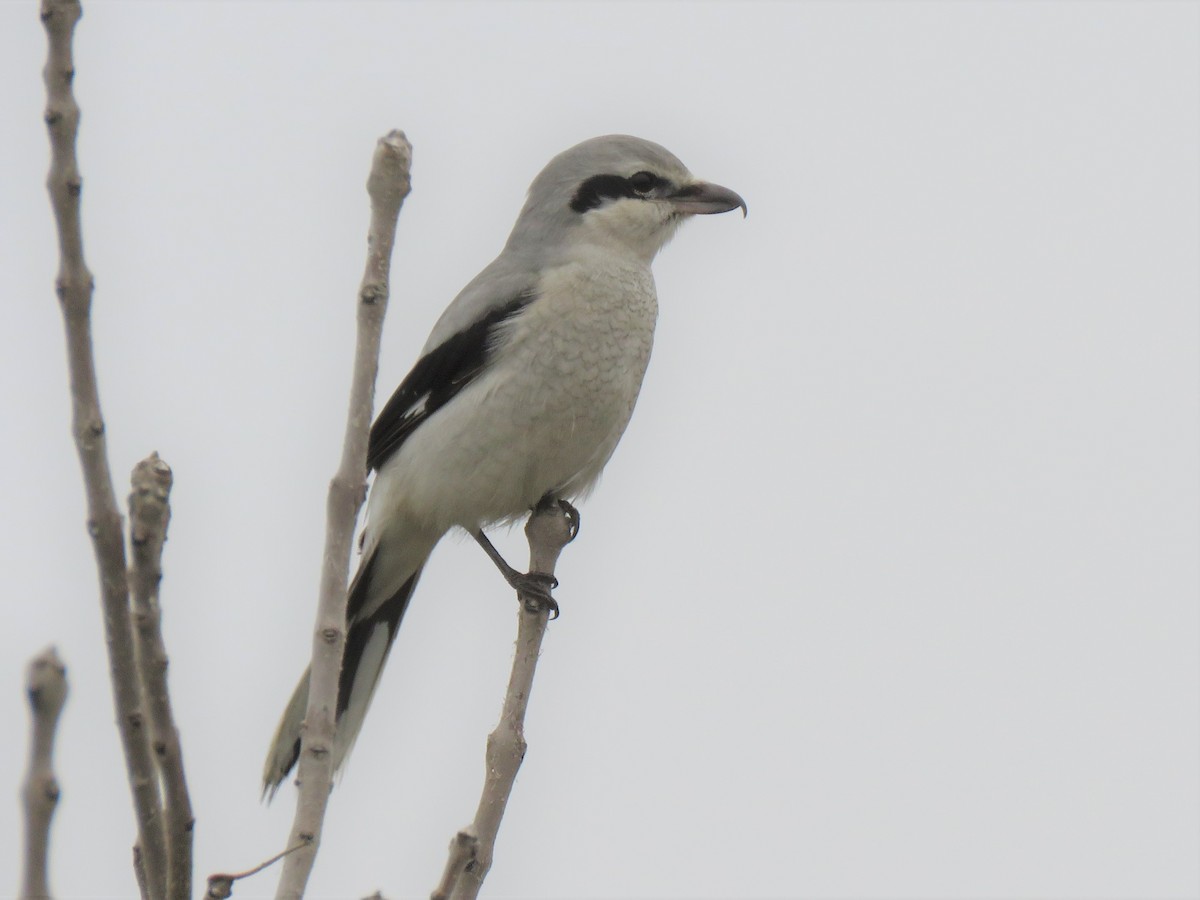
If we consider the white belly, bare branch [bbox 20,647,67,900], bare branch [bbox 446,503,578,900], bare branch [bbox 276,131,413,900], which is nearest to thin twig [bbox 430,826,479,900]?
bare branch [bbox 446,503,578,900]

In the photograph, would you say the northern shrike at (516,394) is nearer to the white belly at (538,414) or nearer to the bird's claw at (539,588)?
the white belly at (538,414)

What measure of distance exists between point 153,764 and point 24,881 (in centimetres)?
45

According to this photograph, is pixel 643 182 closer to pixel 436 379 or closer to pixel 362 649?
pixel 436 379

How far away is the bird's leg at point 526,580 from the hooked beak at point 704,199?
117 cm

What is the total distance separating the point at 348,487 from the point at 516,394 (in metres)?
2.12

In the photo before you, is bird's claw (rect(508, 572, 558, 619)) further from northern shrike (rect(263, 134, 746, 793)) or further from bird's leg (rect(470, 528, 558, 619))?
northern shrike (rect(263, 134, 746, 793))

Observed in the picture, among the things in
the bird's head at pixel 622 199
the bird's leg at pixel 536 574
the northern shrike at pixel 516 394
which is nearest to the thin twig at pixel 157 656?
the bird's leg at pixel 536 574

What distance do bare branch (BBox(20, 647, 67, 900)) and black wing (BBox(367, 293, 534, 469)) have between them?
9.37 feet

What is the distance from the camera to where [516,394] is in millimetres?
3695

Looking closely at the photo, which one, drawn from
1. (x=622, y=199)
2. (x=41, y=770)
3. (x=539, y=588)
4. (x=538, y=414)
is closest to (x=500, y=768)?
(x=41, y=770)

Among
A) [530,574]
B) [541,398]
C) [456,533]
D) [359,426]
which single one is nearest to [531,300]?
[541,398]

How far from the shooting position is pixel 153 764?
4.45ft

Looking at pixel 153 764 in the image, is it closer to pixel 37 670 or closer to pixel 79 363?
pixel 79 363

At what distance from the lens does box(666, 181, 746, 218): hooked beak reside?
4230mm
